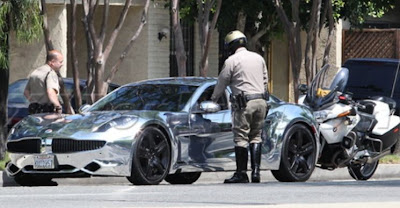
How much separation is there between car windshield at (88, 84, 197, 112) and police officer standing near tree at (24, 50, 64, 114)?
2.46 feet

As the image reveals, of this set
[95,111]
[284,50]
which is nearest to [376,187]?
[95,111]

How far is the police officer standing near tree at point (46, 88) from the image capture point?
55.9 ft

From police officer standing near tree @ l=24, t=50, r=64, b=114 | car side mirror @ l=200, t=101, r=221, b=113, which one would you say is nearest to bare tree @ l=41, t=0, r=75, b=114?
police officer standing near tree @ l=24, t=50, r=64, b=114

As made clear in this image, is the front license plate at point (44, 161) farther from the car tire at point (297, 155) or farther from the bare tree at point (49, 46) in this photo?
the bare tree at point (49, 46)

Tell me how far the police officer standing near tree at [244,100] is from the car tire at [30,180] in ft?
7.25

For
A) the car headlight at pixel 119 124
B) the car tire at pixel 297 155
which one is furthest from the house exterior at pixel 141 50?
the car headlight at pixel 119 124

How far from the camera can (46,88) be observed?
56.0 ft

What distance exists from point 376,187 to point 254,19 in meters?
17.1

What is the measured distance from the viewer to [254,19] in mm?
31750

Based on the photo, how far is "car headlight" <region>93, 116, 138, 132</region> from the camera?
49.8ft

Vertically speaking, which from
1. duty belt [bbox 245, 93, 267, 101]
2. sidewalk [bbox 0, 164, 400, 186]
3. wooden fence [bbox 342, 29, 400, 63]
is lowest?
sidewalk [bbox 0, 164, 400, 186]

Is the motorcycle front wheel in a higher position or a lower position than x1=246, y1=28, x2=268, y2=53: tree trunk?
lower

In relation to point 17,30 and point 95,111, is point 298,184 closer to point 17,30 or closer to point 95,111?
point 95,111

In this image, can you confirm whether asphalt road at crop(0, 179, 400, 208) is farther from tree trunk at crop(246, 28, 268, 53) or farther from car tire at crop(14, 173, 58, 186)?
tree trunk at crop(246, 28, 268, 53)
